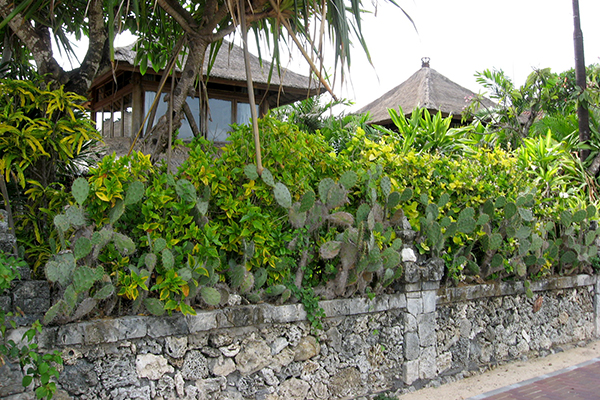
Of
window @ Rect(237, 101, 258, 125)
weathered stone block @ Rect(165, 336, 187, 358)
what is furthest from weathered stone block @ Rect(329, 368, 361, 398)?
window @ Rect(237, 101, 258, 125)

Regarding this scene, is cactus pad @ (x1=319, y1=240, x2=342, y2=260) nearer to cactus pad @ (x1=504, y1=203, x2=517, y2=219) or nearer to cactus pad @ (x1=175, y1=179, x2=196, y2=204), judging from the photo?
cactus pad @ (x1=175, y1=179, x2=196, y2=204)

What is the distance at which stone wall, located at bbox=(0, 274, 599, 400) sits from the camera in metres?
3.26

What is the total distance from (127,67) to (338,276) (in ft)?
21.6

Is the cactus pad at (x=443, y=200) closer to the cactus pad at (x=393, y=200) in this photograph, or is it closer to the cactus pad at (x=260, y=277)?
the cactus pad at (x=393, y=200)

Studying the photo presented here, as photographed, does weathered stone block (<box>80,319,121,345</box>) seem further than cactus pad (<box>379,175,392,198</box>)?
No

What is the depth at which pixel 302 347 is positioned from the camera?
411 cm

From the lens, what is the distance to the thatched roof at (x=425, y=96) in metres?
14.6

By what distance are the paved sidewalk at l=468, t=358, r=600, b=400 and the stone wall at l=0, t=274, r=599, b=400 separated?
18.8 inches

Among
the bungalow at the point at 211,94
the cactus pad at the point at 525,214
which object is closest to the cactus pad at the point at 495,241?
the cactus pad at the point at 525,214

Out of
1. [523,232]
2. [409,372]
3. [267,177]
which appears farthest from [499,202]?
[267,177]

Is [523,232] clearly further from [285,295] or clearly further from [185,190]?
[185,190]

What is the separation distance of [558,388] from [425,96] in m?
11.0

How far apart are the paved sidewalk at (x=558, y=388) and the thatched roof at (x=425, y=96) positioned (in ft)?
31.1

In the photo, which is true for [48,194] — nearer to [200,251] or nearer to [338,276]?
[200,251]
